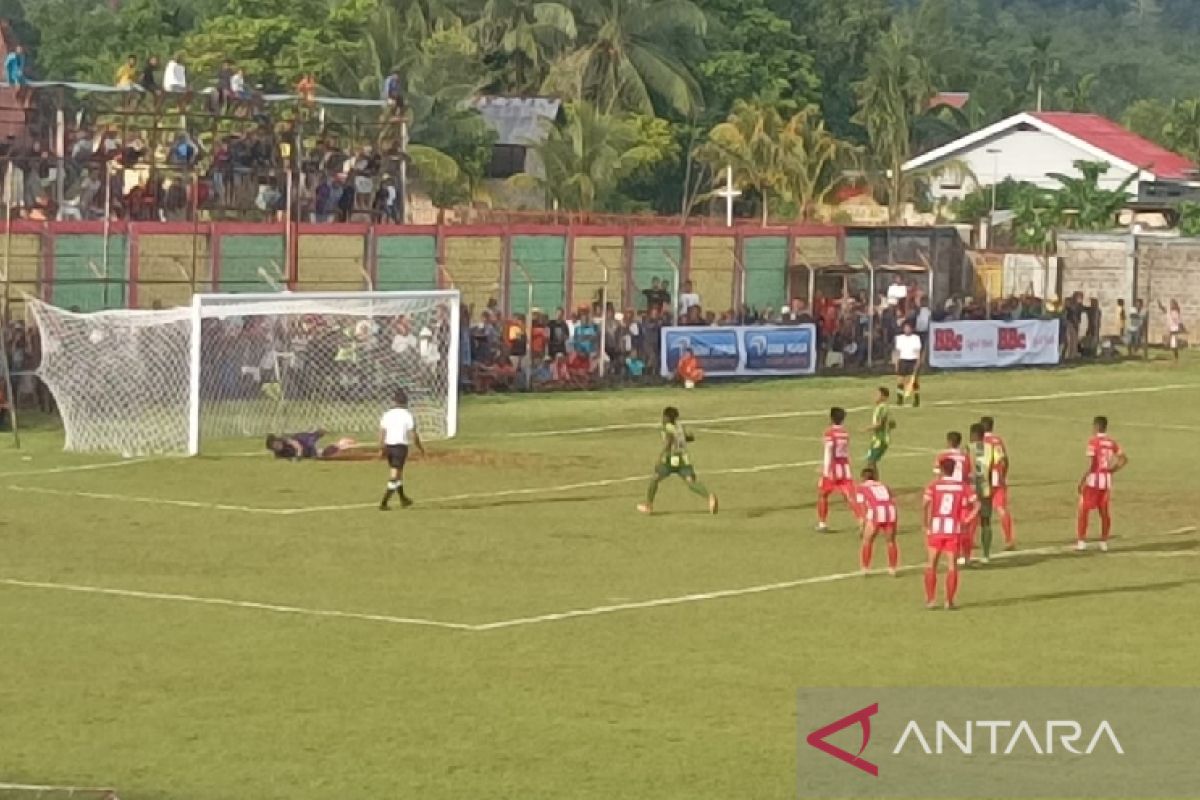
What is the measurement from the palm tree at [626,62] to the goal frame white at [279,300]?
173ft

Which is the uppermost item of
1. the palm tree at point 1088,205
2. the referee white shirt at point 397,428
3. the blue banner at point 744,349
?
the palm tree at point 1088,205

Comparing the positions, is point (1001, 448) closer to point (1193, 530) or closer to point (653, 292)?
point (1193, 530)

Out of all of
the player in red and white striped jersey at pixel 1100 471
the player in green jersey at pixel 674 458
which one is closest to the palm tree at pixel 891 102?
the player in green jersey at pixel 674 458

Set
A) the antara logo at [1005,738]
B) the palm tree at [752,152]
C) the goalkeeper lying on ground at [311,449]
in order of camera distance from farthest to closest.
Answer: the palm tree at [752,152] < the goalkeeper lying on ground at [311,449] < the antara logo at [1005,738]

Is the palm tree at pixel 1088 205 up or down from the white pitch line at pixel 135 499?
up

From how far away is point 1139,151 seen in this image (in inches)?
4412

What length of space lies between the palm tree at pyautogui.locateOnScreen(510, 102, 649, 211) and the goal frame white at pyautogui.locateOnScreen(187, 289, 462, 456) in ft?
120

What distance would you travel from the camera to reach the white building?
4306 inches

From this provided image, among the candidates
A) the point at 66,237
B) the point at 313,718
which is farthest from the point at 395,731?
the point at 66,237

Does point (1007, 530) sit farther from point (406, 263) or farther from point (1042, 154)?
point (1042, 154)

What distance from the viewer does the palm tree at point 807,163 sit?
301 ft

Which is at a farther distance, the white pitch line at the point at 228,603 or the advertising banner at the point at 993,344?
the advertising banner at the point at 993,344

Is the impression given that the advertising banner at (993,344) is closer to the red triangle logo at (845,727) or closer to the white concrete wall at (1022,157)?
the red triangle logo at (845,727)

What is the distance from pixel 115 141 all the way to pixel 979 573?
1090 inches
